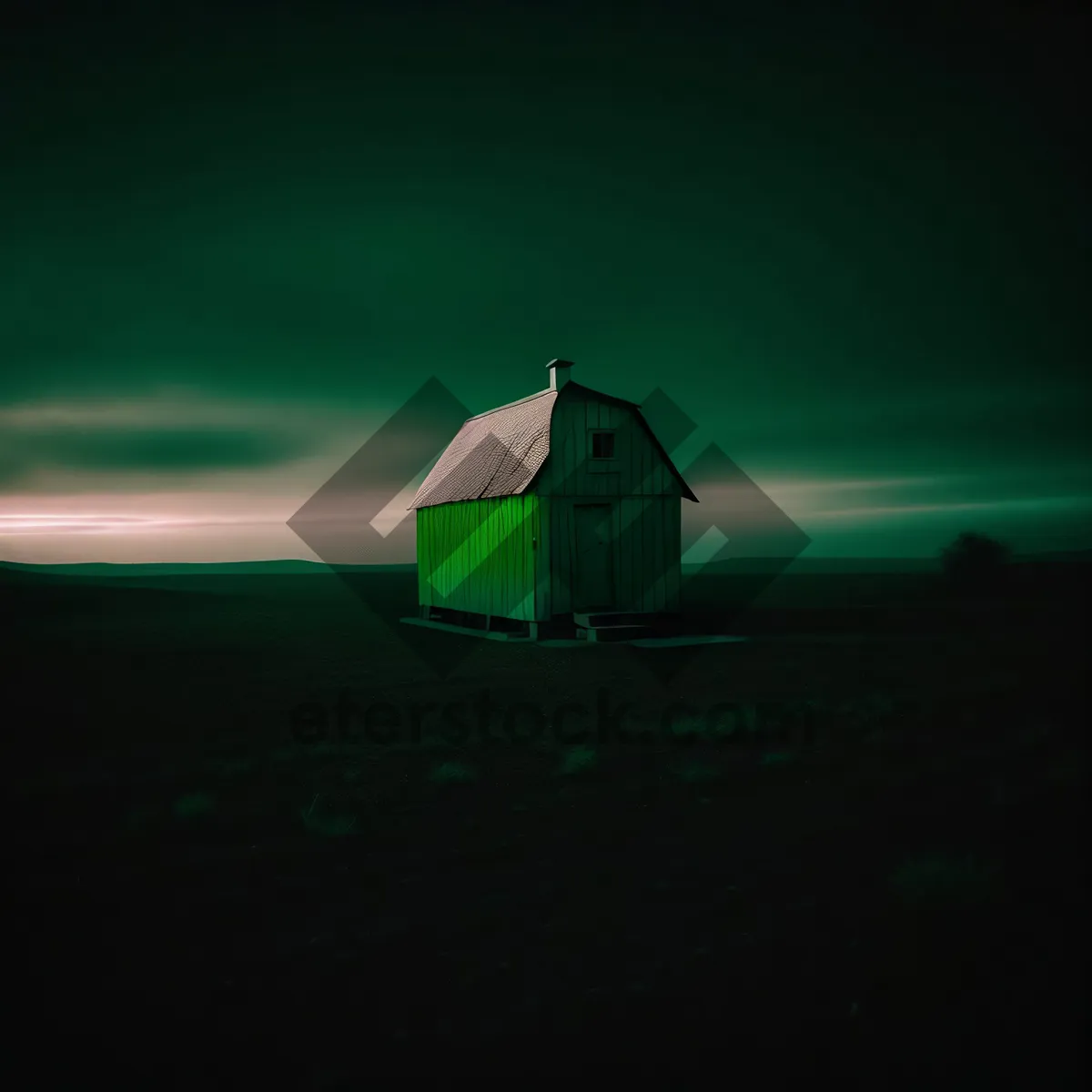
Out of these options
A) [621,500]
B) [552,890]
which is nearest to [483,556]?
[621,500]

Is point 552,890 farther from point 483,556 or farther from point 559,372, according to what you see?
point 483,556

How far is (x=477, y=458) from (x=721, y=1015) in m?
20.0

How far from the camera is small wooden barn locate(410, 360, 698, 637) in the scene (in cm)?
1927

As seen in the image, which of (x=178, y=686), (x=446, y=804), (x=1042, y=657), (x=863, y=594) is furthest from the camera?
(x=863, y=594)

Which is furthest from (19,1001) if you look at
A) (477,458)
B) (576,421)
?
(477,458)

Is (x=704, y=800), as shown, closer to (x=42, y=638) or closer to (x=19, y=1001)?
(x=19, y=1001)

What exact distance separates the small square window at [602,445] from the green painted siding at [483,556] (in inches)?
82.6

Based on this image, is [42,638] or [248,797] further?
[42,638]

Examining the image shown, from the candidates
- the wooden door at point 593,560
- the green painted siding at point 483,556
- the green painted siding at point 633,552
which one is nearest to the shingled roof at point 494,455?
the green painted siding at point 483,556

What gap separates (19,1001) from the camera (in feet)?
14.3

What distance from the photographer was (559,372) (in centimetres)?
1997

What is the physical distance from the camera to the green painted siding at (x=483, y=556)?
19.3 meters

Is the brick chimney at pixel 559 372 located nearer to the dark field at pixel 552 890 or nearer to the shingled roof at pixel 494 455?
the shingled roof at pixel 494 455

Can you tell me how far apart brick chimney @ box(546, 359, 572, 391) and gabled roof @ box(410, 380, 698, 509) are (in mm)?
155
